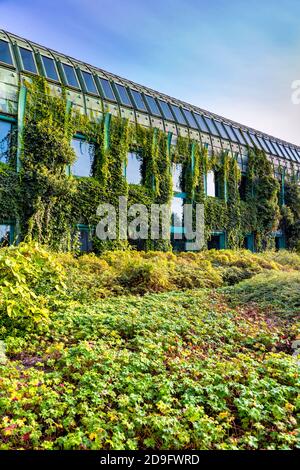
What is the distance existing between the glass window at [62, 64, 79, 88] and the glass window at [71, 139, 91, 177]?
285 centimetres

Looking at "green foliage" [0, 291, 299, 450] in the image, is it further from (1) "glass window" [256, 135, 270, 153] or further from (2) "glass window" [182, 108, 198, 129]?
(1) "glass window" [256, 135, 270, 153]

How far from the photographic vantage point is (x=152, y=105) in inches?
848

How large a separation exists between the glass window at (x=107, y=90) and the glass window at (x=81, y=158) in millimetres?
3305

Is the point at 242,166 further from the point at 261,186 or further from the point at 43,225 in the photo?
the point at 43,225

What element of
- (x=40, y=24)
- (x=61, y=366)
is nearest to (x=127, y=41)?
(x=40, y=24)

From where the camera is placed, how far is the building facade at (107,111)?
589 inches

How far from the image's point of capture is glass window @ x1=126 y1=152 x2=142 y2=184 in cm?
1928

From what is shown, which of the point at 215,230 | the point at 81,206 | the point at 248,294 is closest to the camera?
the point at 248,294

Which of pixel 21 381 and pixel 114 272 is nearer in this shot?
pixel 21 381

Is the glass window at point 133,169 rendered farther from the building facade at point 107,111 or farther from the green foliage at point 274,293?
the green foliage at point 274,293

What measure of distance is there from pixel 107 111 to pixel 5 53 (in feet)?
16.9

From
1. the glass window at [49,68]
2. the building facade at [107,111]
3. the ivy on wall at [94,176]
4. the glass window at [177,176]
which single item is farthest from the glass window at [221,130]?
A: the glass window at [49,68]
